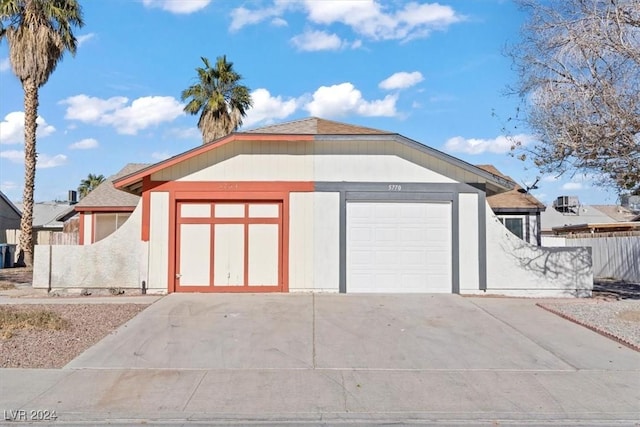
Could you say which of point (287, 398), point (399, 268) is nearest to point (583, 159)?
point (399, 268)

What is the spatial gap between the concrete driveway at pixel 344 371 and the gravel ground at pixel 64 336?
0.30m

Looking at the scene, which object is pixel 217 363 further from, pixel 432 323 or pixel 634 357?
pixel 634 357

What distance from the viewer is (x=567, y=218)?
140ft

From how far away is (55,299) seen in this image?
12992mm

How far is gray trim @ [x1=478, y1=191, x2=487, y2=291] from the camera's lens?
13906 millimetres

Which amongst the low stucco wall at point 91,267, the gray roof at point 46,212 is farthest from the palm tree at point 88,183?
the low stucco wall at point 91,267

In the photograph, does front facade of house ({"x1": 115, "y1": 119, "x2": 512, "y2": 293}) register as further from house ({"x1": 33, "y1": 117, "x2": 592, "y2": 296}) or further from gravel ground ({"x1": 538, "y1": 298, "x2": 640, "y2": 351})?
gravel ground ({"x1": 538, "y1": 298, "x2": 640, "y2": 351})

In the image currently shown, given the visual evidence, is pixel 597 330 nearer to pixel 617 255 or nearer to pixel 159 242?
pixel 159 242

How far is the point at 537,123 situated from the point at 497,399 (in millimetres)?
7759

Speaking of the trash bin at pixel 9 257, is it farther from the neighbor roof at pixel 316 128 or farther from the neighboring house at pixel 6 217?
the neighbor roof at pixel 316 128

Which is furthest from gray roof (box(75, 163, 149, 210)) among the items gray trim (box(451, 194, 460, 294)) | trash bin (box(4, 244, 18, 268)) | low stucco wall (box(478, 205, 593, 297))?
low stucco wall (box(478, 205, 593, 297))

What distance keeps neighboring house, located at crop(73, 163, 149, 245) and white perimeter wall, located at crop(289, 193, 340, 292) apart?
37.2ft

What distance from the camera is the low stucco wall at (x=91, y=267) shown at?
13828 millimetres

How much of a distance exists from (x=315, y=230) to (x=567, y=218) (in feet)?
114
